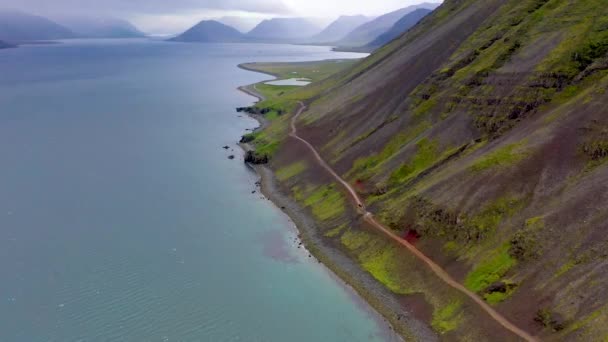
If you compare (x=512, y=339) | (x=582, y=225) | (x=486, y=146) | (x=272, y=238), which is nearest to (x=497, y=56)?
(x=486, y=146)

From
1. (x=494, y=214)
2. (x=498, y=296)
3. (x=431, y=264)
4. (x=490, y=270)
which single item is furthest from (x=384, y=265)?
(x=498, y=296)

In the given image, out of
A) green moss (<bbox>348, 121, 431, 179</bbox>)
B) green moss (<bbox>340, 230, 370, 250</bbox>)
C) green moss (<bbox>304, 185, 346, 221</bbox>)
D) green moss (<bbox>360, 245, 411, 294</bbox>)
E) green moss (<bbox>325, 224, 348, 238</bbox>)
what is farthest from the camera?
green moss (<bbox>348, 121, 431, 179</bbox>)

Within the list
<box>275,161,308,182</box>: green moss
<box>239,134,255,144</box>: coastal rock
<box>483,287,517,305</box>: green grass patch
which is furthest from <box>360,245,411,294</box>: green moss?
<box>239,134,255,144</box>: coastal rock

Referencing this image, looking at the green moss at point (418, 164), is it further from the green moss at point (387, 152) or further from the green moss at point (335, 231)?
the green moss at point (335, 231)

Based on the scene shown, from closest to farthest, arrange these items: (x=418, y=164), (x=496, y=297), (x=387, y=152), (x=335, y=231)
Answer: (x=496, y=297) < (x=335, y=231) < (x=418, y=164) < (x=387, y=152)

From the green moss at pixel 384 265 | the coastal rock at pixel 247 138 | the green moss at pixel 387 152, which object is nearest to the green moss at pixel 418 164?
the green moss at pixel 387 152

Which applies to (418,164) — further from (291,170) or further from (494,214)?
(291,170)

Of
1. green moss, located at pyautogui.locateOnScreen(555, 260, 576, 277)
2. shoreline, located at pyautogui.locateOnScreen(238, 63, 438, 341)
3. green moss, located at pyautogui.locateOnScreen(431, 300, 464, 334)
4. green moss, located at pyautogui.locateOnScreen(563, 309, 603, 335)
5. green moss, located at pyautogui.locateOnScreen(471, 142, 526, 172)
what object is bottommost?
shoreline, located at pyautogui.locateOnScreen(238, 63, 438, 341)

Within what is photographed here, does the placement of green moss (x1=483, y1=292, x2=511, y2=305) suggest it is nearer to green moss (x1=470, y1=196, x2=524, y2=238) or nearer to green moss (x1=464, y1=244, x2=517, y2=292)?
green moss (x1=464, y1=244, x2=517, y2=292)
